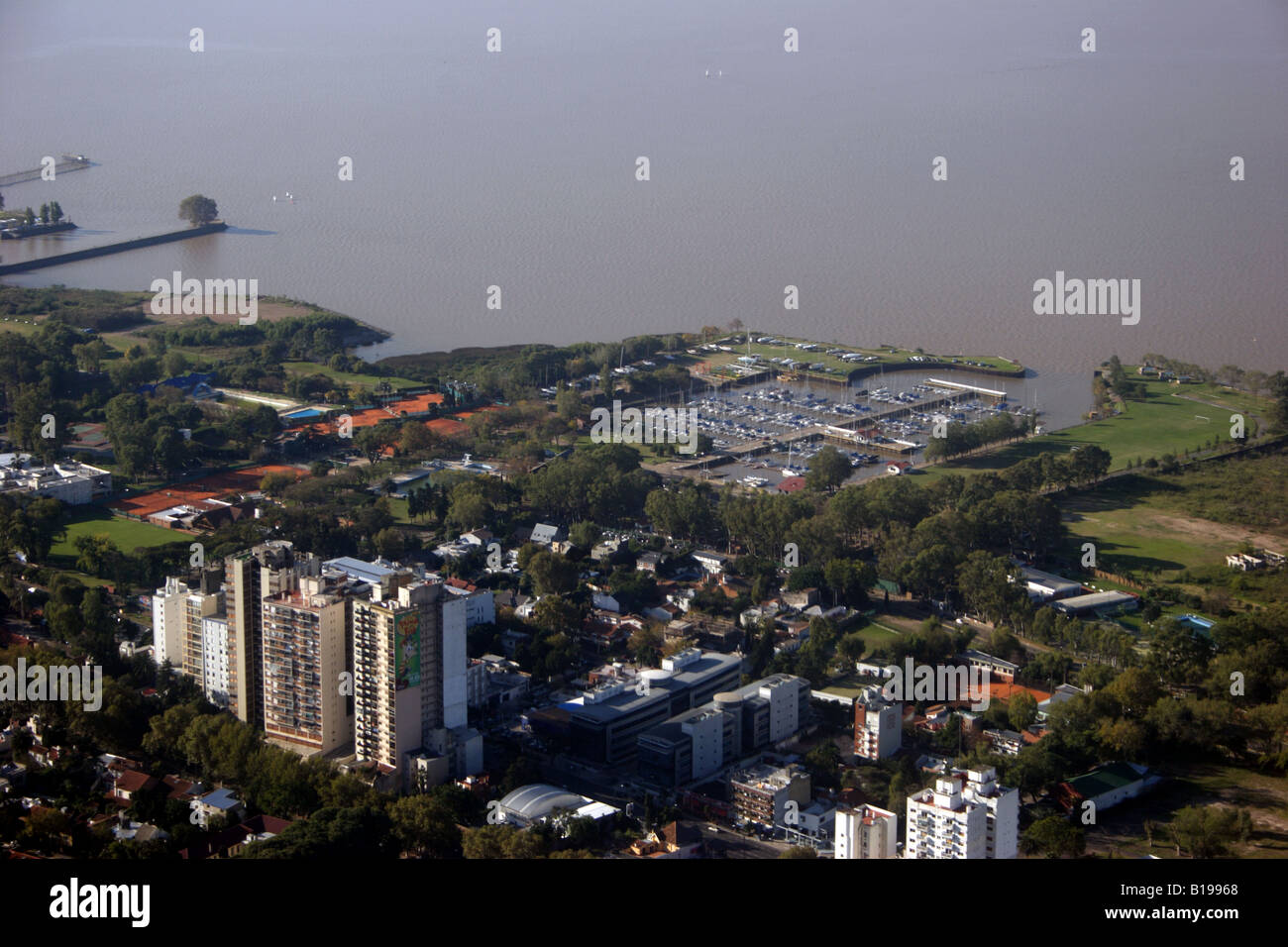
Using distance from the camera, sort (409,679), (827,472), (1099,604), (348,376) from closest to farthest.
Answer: (409,679) < (1099,604) < (827,472) < (348,376)

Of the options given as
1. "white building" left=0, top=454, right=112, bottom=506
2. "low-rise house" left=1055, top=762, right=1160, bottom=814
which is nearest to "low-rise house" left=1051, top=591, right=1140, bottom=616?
"low-rise house" left=1055, top=762, right=1160, bottom=814

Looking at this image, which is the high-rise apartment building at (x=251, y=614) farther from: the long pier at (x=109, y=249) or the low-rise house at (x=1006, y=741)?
→ the long pier at (x=109, y=249)

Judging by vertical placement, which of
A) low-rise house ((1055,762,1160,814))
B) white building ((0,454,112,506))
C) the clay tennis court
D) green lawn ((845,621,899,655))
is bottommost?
low-rise house ((1055,762,1160,814))

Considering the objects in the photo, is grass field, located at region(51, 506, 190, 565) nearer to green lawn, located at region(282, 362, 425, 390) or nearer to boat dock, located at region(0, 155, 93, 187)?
green lawn, located at region(282, 362, 425, 390)

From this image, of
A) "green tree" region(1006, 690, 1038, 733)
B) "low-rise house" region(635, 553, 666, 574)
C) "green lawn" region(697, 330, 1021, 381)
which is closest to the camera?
"green tree" region(1006, 690, 1038, 733)

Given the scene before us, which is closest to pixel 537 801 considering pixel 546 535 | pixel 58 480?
pixel 546 535

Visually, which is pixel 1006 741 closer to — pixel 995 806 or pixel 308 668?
pixel 995 806
